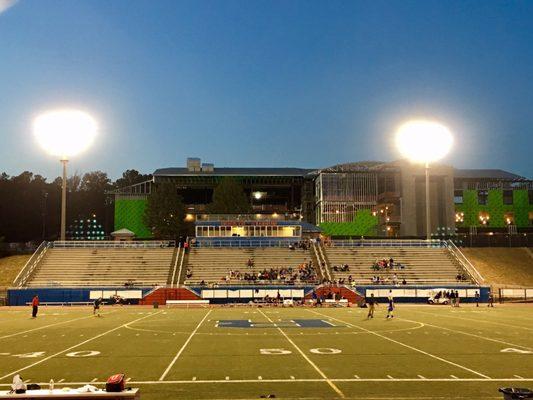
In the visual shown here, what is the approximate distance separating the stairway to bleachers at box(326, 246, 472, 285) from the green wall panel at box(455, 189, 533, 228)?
124 ft

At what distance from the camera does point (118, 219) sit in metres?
108

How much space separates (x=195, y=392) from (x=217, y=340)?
38.2ft

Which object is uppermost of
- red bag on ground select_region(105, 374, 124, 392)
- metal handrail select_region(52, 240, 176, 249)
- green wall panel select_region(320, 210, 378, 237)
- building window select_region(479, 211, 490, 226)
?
building window select_region(479, 211, 490, 226)

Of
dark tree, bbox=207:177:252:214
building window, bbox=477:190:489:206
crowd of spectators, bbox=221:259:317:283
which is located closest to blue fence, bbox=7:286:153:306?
crowd of spectators, bbox=221:259:317:283

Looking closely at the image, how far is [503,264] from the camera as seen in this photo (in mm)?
75688

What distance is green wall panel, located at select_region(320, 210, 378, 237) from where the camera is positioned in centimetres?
9956

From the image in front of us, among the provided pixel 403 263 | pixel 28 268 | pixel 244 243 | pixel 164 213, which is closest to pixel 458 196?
pixel 403 263

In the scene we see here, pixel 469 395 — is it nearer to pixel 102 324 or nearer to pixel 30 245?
pixel 102 324

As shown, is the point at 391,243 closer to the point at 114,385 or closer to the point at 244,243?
the point at 244,243

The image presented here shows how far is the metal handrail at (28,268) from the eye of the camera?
6172cm

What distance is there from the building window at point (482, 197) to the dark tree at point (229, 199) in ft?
142

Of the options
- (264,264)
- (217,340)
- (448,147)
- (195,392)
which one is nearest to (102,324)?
(217,340)

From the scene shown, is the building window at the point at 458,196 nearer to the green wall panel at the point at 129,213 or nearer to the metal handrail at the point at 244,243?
the metal handrail at the point at 244,243

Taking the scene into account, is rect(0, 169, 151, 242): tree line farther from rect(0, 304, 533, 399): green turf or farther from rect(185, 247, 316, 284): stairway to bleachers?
rect(0, 304, 533, 399): green turf
